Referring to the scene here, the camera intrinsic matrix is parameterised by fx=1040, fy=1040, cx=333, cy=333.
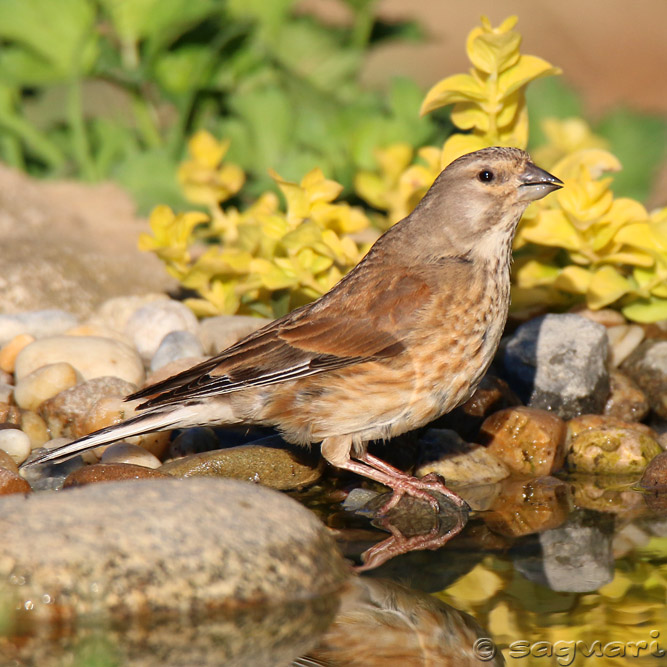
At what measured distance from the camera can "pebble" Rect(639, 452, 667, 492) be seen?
13.3ft

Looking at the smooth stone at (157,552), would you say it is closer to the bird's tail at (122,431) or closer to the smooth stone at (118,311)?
the bird's tail at (122,431)

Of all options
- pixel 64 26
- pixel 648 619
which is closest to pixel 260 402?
pixel 648 619

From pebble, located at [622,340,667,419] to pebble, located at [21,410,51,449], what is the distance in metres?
2.81

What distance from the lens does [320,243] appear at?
4.98 m

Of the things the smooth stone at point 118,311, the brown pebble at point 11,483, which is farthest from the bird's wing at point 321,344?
the smooth stone at point 118,311

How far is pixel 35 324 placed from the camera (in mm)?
5324

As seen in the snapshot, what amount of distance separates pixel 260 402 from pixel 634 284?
2.18 metres

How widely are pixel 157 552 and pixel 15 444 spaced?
4.95ft

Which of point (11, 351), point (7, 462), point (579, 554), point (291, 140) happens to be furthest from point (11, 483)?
point (291, 140)

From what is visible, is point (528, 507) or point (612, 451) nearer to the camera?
point (528, 507)

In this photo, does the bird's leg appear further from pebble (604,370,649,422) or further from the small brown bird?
pebble (604,370,649,422)

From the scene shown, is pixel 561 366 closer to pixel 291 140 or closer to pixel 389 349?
pixel 389 349

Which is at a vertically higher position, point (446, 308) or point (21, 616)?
point (446, 308)

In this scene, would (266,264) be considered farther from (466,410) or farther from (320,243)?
(466,410)
